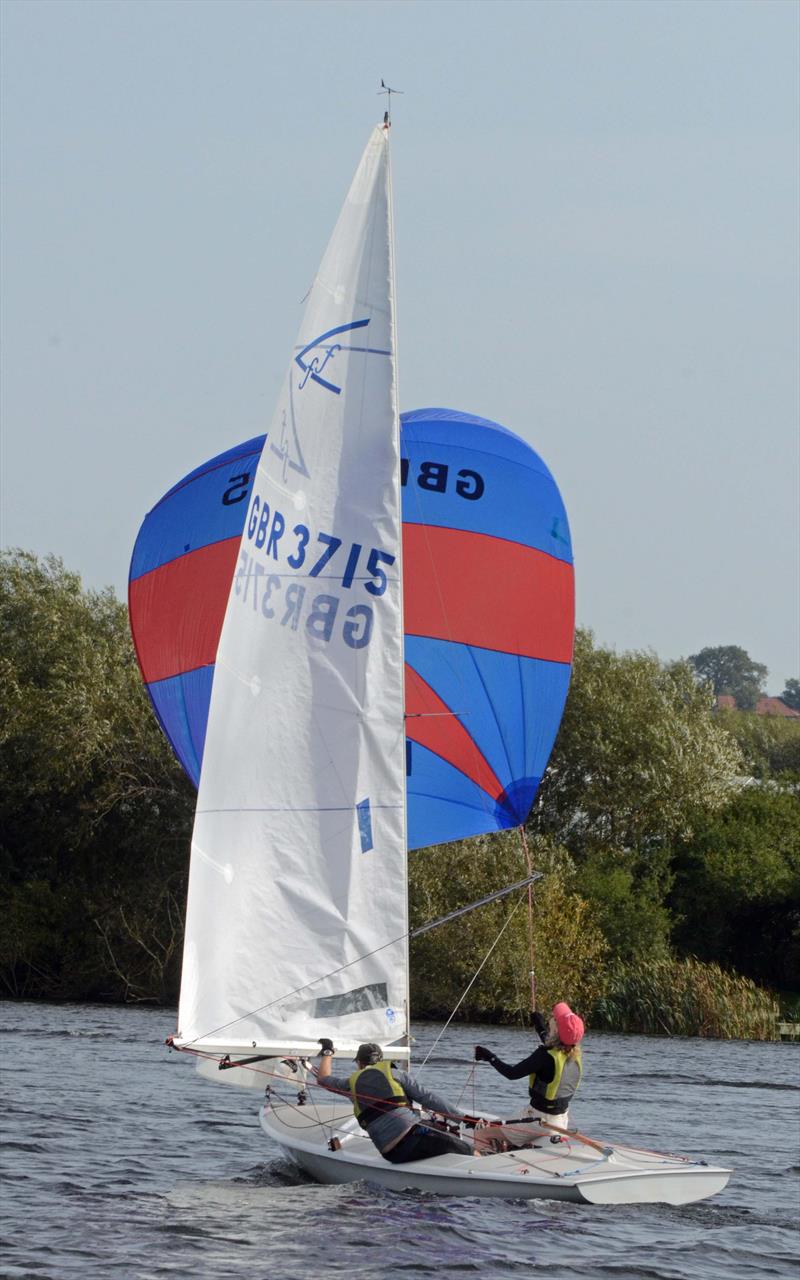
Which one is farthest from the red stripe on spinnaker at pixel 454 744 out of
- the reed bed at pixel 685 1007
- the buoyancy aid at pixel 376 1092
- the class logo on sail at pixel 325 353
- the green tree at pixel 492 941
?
the green tree at pixel 492 941

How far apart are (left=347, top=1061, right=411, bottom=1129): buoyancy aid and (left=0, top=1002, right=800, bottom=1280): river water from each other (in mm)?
721

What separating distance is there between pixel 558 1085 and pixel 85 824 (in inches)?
1038

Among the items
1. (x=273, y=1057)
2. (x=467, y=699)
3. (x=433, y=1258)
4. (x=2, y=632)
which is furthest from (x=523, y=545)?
(x=2, y=632)

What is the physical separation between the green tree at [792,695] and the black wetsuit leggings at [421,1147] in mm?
155130

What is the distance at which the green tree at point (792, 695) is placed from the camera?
166 metres

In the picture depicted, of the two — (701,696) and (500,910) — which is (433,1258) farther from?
(701,696)

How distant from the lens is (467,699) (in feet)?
49.8

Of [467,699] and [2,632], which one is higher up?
[2,632]

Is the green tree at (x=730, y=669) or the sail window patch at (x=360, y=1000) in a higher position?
the green tree at (x=730, y=669)

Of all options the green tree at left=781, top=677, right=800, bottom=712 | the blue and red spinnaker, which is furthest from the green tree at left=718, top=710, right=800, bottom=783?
the green tree at left=781, top=677, right=800, bottom=712

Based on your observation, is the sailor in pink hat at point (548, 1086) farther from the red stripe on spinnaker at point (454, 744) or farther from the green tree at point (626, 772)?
the green tree at point (626, 772)

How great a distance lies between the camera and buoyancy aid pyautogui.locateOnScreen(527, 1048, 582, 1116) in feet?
44.3

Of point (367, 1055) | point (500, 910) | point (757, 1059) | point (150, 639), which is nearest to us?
point (367, 1055)

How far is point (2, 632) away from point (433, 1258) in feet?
102
